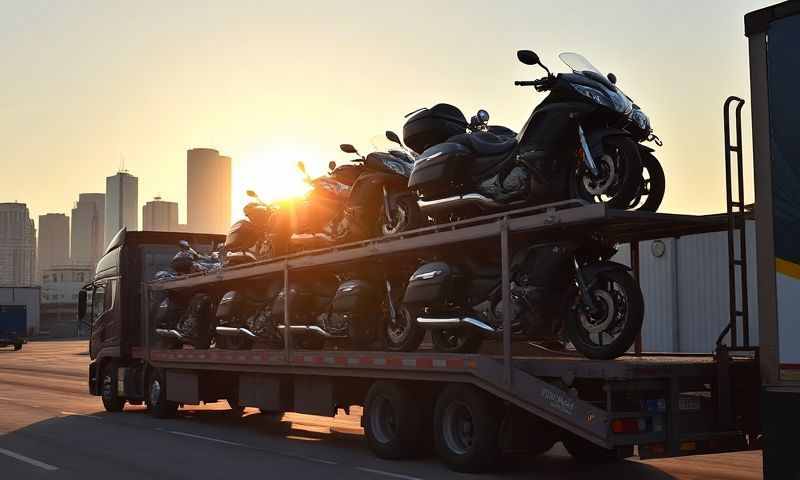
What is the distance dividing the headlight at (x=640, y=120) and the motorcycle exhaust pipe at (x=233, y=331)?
23.9 ft

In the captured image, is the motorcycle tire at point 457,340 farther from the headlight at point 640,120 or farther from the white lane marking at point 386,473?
the headlight at point 640,120

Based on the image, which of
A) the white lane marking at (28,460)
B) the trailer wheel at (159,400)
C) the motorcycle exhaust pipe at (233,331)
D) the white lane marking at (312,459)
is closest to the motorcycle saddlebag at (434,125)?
the white lane marking at (312,459)

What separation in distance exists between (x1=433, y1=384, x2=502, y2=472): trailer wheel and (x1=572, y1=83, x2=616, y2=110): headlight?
2.96 metres

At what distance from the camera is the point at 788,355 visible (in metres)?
6.80

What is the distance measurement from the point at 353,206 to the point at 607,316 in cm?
460

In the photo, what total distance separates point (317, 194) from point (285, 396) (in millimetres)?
2782

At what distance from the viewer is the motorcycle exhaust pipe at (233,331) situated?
14642mm

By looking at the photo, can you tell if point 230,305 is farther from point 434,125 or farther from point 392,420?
point 434,125

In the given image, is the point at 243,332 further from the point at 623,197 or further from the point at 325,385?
the point at 623,197

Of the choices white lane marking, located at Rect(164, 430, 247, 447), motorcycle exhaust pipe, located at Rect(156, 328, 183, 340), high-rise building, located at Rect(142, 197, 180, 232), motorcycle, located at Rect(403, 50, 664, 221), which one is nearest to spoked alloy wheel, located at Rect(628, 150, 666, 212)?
motorcycle, located at Rect(403, 50, 664, 221)

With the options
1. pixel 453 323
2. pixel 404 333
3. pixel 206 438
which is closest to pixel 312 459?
pixel 404 333

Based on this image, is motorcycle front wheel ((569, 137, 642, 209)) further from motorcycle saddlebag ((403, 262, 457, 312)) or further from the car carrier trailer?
motorcycle saddlebag ((403, 262, 457, 312))

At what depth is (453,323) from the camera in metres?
9.98

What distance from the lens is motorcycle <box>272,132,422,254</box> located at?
11766 mm
